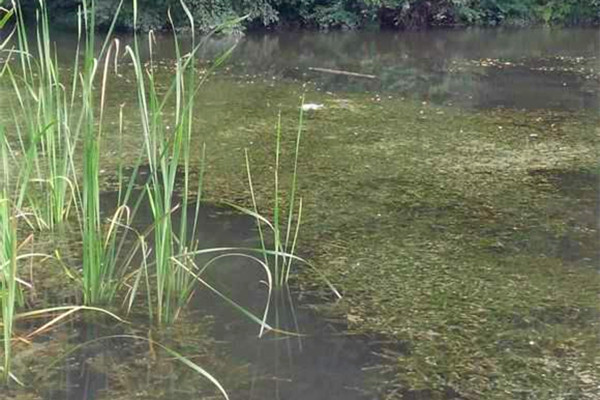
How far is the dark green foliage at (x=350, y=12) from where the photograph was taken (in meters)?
11.3

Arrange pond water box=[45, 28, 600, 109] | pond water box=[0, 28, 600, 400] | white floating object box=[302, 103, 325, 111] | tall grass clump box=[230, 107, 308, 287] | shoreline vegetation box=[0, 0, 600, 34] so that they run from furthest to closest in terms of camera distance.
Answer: shoreline vegetation box=[0, 0, 600, 34] → pond water box=[45, 28, 600, 109] → white floating object box=[302, 103, 325, 111] → tall grass clump box=[230, 107, 308, 287] → pond water box=[0, 28, 600, 400]

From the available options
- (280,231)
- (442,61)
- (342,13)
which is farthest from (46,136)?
(342,13)

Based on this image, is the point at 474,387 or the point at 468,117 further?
the point at 468,117

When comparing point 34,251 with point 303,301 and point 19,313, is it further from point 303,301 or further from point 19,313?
point 303,301

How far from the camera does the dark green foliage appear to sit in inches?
445

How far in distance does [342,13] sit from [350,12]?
182 mm

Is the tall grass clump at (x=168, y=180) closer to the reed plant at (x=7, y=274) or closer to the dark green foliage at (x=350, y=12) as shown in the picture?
the reed plant at (x=7, y=274)

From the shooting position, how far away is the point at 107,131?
4547mm

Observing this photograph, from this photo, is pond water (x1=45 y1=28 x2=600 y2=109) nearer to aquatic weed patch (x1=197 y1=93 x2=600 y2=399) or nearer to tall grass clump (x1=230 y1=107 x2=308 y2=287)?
aquatic weed patch (x1=197 y1=93 x2=600 y2=399)

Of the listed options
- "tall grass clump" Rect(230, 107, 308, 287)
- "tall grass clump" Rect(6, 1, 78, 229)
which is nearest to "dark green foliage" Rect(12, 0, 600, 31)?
"tall grass clump" Rect(230, 107, 308, 287)

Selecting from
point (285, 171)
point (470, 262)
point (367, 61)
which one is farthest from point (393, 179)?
point (367, 61)

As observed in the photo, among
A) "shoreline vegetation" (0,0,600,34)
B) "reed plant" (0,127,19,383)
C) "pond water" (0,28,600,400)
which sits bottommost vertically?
"shoreline vegetation" (0,0,600,34)

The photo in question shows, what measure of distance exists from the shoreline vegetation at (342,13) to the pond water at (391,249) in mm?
5256

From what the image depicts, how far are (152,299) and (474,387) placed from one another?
90 centimetres
